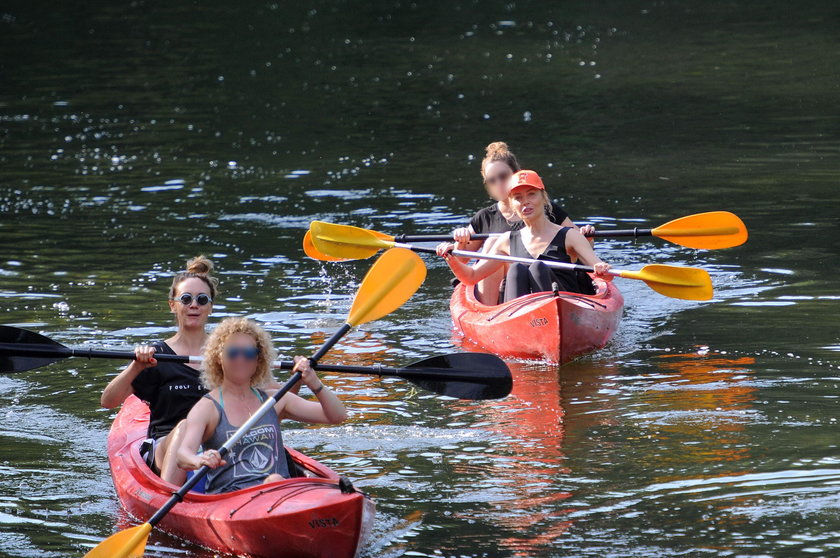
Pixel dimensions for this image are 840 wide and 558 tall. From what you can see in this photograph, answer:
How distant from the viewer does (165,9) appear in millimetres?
30609

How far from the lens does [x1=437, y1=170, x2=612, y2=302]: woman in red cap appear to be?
8.41 meters

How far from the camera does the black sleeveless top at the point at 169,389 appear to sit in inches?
243

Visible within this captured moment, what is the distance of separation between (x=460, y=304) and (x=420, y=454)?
2.56m

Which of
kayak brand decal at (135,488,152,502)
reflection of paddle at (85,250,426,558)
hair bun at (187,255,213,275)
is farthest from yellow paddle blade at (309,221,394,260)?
kayak brand decal at (135,488,152,502)

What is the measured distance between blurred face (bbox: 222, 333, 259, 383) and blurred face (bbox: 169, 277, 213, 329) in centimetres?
65

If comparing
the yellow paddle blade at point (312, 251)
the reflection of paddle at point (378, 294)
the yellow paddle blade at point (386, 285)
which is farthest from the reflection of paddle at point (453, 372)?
the yellow paddle blade at point (312, 251)

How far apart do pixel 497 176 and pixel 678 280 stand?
4.45 feet

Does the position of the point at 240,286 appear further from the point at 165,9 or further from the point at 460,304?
the point at 165,9

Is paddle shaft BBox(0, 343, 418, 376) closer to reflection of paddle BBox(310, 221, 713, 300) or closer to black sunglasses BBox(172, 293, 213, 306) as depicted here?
black sunglasses BBox(172, 293, 213, 306)

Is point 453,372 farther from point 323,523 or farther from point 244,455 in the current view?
point 323,523

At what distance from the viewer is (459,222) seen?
12.5 meters

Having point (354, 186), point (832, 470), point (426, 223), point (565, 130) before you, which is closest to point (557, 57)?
point (565, 130)

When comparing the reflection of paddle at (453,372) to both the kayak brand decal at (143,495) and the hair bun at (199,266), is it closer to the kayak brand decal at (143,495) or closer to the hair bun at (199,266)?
the hair bun at (199,266)

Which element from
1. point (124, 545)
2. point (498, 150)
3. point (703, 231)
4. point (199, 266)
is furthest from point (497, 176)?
→ point (124, 545)
